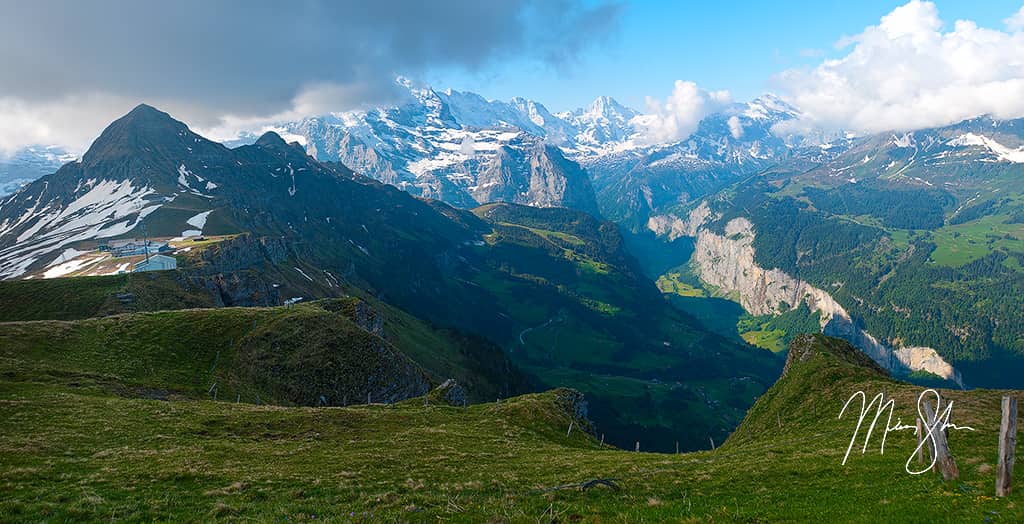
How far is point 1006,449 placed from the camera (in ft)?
62.5

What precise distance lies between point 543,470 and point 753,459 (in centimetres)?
1502

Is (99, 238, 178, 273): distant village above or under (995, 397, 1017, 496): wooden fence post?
above

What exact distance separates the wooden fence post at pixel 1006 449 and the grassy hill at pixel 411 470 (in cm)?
54

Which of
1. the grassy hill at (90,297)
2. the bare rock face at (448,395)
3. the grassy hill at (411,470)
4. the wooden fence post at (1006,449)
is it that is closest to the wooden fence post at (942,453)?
the grassy hill at (411,470)

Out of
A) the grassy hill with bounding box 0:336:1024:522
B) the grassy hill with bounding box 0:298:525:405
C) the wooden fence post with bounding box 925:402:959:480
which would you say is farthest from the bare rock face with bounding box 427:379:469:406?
the wooden fence post with bounding box 925:402:959:480

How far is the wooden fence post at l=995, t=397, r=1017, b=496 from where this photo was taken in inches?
742

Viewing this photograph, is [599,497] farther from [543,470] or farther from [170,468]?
[170,468]

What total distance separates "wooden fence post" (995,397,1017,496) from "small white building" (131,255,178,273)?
563 ft

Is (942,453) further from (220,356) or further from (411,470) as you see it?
(220,356)

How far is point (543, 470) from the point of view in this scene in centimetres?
3319

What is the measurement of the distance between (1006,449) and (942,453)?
375 cm

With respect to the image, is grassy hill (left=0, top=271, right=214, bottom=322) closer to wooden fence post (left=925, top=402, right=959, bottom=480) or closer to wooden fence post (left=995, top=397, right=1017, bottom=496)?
wooden fence post (left=925, top=402, right=959, bottom=480)

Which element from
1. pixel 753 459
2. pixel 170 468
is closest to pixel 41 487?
pixel 170 468

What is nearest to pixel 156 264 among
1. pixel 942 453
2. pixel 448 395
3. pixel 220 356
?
pixel 220 356
